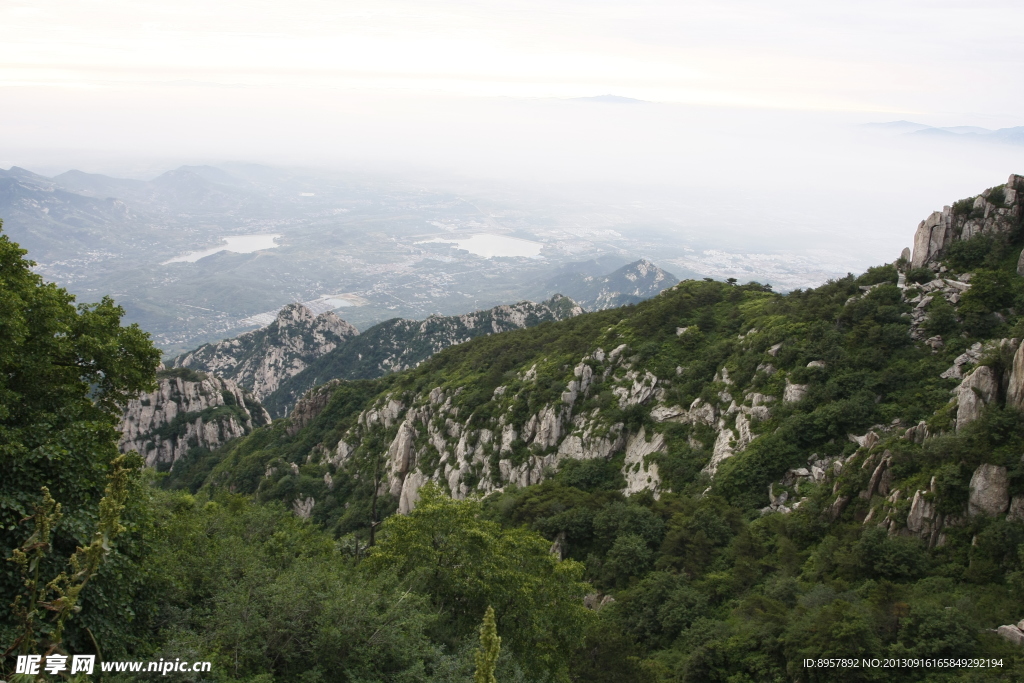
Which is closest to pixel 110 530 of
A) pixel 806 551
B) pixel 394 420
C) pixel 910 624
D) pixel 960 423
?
pixel 910 624

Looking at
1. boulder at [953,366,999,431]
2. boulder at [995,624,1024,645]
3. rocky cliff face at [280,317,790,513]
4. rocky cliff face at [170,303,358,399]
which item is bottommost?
rocky cliff face at [170,303,358,399]

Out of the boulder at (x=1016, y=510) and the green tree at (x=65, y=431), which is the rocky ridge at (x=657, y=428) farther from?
A: the green tree at (x=65, y=431)

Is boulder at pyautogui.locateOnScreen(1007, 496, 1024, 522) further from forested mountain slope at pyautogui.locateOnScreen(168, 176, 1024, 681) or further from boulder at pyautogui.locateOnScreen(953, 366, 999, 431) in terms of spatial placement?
boulder at pyautogui.locateOnScreen(953, 366, 999, 431)

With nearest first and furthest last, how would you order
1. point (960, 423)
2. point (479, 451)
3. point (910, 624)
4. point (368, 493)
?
point (910, 624) → point (960, 423) → point (479, 451) → point (368, 493)

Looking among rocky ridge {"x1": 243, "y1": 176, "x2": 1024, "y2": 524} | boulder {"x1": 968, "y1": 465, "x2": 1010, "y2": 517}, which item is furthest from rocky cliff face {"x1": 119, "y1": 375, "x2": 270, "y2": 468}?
boulder {"x1": 968, "y1": 465, "x2": 1010, "y2": 517}

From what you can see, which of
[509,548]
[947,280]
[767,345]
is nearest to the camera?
[509,548]

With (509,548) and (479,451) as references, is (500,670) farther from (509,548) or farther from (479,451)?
(479,451)
